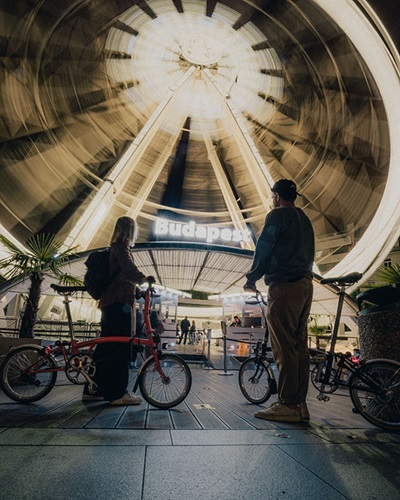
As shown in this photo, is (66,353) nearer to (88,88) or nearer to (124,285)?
(124,285)

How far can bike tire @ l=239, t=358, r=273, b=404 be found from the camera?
10.9 ft

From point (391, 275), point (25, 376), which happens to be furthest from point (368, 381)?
point (25, 376)

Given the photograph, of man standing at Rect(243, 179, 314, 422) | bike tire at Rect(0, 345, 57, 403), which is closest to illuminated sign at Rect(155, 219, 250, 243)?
bike tire at Rect(0, 345, 57, 403)

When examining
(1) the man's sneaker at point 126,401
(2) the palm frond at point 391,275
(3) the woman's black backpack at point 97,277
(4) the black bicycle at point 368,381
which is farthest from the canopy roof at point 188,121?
(1) the man's sneaker at point 126,401

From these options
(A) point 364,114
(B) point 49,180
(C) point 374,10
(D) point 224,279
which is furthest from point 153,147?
(C) point 374,10

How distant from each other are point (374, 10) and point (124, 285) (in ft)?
29.0

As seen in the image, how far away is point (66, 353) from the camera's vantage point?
2910 millimetres

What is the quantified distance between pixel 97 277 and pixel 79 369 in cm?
82

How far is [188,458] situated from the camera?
1347 millimetres

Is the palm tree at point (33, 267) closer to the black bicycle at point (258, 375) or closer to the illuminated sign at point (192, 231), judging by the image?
the black bicycle at point (258, 375)

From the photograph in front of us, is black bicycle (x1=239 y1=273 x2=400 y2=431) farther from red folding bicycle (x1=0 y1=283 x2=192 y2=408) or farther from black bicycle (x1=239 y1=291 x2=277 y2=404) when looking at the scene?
red folding bicycle (x1=0 y1=283 x2=192 y2=408)

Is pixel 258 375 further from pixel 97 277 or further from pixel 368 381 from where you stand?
pixel 97 277

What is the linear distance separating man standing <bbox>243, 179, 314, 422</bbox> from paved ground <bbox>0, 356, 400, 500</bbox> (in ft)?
0.71

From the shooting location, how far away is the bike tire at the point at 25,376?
281 centimetres
